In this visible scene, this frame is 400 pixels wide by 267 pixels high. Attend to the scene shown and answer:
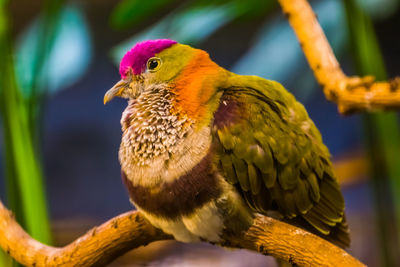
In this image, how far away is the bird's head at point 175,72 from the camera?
56cm

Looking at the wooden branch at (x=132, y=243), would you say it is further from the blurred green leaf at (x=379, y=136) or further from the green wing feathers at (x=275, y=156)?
the blurred green leaf at (x=379, y=136)

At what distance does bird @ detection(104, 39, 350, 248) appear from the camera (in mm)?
547

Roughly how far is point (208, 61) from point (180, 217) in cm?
19

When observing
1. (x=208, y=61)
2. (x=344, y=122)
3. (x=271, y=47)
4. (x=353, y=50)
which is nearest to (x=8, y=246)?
(x=208, y=61)

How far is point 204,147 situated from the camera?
55 centimetres

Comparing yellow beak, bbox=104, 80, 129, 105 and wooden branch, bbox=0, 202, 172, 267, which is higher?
yellow beak, bbox=104, 80, 129, 105

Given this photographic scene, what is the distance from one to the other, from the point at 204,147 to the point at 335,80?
174 millimetres

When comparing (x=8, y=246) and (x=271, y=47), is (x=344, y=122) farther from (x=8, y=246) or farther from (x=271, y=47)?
(x=8, y=246)

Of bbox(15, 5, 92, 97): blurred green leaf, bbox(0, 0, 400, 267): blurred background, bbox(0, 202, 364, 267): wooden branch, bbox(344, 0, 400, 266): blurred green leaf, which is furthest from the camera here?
bbox(15, 5, 92, 97): blurred green leaf

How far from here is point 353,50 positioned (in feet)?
2.68

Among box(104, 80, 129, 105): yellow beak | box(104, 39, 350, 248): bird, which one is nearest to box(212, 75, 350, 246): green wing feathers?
box(104, 39, 350, 248): bird

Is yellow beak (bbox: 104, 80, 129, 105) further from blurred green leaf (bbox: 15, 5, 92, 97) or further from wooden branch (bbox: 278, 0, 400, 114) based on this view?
blurred green leaf (bbox: 15, 5, 92, 97)

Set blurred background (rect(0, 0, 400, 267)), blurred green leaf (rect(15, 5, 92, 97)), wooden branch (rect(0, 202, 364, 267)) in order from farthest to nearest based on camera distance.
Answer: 1. blurred green leaf (rect(15, 5, 92, 97))
2. blurred background (rect(0, 0, 400, 267))
3. wooden branch (rect(0, 202, 364, 267))


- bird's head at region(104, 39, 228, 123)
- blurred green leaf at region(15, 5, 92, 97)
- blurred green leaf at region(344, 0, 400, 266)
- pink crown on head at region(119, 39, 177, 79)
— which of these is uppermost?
blurred green leaf at region(15, 5, 92, 97)
